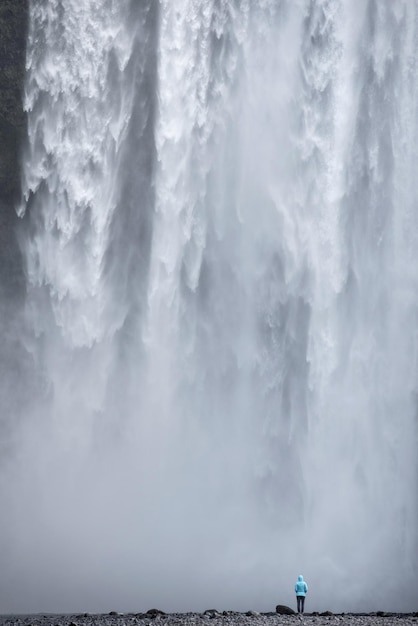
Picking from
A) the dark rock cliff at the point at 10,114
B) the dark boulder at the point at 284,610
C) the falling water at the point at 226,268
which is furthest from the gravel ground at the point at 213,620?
the dark rock cliff at the point at 10,114

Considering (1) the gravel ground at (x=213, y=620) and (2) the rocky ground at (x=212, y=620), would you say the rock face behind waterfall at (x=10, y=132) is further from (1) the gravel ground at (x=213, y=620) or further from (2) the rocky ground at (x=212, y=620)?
(1) the gravel ground at (x=213, y=620)

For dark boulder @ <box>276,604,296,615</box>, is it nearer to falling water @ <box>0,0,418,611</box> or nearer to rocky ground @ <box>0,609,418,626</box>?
rocky ground @ <box>0,609,418,626</box>

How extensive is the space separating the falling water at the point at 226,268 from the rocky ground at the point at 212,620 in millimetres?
5599

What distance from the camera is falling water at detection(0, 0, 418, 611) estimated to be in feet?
101

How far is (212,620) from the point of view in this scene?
871 inches

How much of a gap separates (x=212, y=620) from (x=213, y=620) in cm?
2

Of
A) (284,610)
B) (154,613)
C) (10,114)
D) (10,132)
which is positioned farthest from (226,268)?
(154,613)

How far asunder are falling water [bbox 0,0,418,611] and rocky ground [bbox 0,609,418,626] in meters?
5.60

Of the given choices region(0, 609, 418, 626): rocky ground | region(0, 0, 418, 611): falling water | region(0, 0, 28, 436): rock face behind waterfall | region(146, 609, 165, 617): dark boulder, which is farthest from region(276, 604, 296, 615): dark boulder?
region(0, 0, 28, 436): rock face behind waterfall

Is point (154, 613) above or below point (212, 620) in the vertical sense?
above

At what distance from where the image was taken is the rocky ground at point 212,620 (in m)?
21.7

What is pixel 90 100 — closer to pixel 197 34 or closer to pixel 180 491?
pixel 197 34

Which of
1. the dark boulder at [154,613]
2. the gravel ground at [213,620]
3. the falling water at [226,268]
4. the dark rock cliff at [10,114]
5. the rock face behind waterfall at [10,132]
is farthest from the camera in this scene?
the dark rock cliff at [10,114]

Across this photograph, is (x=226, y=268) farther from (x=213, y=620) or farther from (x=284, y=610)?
(x=213, y=620)
